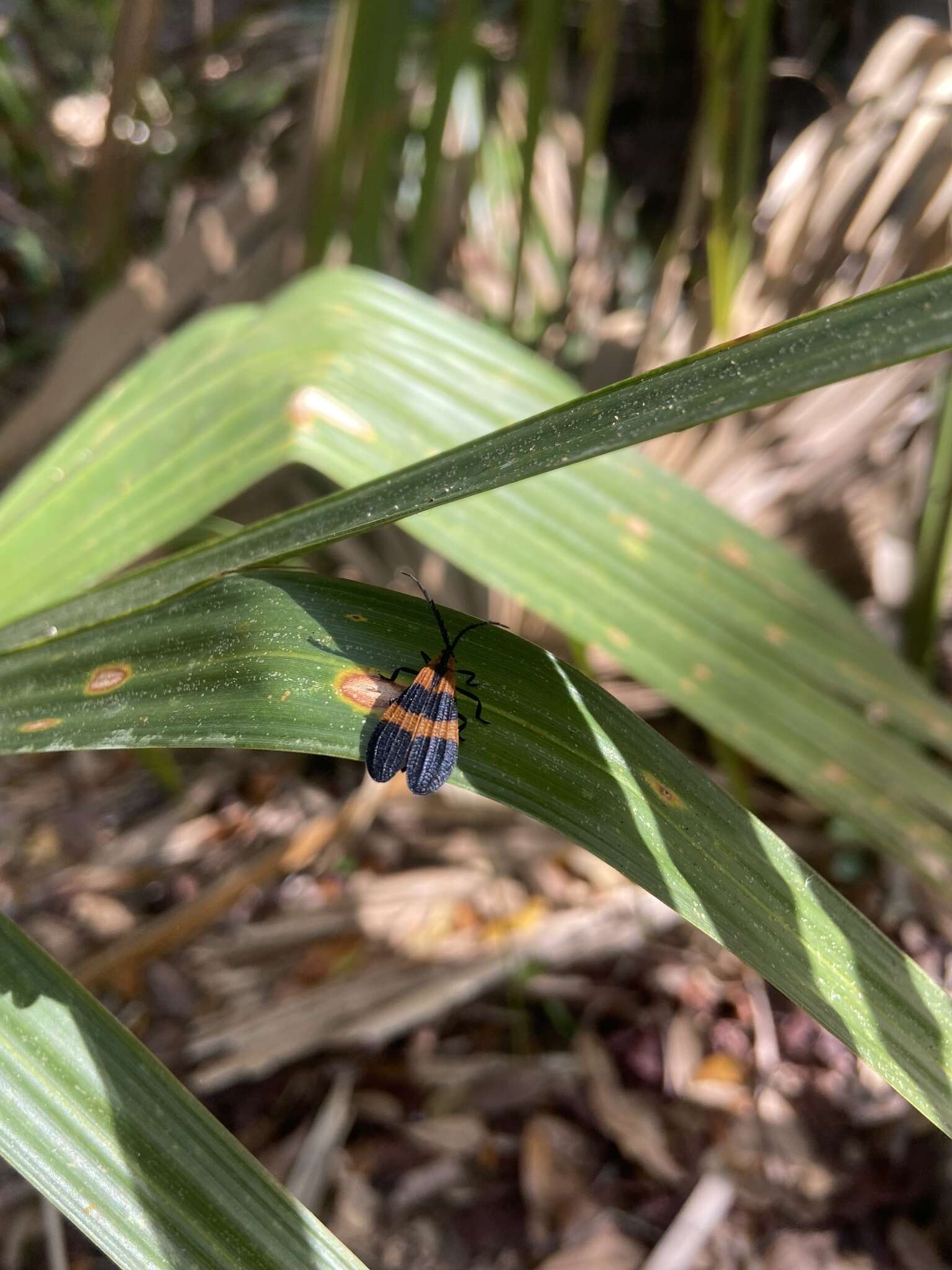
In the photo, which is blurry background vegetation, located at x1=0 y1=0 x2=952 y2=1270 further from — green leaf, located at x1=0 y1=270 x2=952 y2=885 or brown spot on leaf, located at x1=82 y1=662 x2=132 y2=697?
brown spot on leaf, located at x1=82 y1=662 x2=132 y2=697

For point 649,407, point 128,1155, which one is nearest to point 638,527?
point 649,407

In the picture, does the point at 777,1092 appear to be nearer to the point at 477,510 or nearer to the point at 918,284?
the point at 477,510

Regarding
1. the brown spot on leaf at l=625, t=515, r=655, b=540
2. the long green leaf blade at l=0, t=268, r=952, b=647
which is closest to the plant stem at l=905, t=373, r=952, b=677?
the brown spot on leaf at l=625, t=515, r=655, b=540

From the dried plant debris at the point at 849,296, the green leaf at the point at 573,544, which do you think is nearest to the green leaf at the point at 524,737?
the green leaf at the point at 573,544

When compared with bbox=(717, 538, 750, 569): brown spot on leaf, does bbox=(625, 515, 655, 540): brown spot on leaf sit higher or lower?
higher

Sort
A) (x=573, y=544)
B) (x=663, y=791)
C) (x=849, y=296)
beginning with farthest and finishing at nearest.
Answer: (x=849, y=296) → (x=573, y=544) → (x=663, y=791)

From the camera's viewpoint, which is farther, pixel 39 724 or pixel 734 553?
pixel 734 553

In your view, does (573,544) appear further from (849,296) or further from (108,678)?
(849,296)
